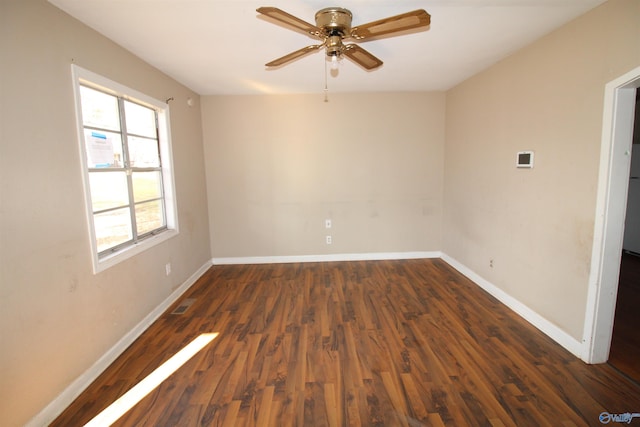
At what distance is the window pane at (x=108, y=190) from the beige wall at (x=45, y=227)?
0.84 ft

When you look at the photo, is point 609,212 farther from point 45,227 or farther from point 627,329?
point 45,227

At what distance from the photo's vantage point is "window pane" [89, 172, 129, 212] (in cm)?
225

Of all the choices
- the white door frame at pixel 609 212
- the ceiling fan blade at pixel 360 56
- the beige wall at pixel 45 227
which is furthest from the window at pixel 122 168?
the white door frame at pixel 609 212

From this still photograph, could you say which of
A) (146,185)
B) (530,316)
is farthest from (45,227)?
(530,316)

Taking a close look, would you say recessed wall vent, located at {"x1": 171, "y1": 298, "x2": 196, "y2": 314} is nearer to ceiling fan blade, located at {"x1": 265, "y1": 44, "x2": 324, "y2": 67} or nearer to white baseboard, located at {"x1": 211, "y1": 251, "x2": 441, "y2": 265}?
white baseboard, located at {"x1": 211, "y1": 251, "x2": 441, "y2": 265}

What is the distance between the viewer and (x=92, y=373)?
2061 mm

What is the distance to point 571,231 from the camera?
2.27 meters

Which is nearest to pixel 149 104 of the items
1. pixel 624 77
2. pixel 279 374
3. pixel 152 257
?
pixel 152 257

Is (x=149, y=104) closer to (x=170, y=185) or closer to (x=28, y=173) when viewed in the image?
(x=170, y=185)

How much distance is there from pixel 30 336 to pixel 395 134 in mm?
4327

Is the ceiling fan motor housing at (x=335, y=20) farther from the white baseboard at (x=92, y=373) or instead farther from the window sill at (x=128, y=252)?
the white baseboard at (x=92, y=373)

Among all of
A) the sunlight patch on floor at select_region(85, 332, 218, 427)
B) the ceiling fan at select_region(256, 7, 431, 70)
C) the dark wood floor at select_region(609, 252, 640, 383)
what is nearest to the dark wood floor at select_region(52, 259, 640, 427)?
the sunlight patch on floor at select_region(85, 332, 218, 427)

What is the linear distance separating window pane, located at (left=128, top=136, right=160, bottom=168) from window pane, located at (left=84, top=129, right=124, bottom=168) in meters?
0.20

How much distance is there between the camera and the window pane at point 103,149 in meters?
2.18
